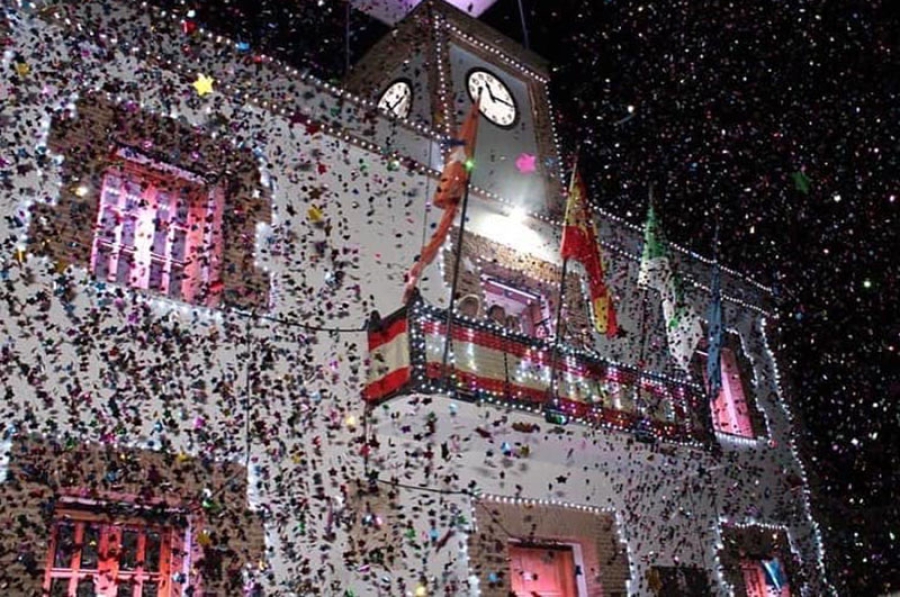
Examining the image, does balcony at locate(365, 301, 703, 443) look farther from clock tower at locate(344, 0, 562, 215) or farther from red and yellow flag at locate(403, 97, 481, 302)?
clock tower at locate(344, 0, 562, 215)

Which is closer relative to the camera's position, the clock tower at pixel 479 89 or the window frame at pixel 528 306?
the window frame at pixel 528 306

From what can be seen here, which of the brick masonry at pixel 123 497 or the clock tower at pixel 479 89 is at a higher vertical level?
the clock tower at pixel 479 89

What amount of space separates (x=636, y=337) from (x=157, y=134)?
7.92 meters

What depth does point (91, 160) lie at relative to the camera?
7.92 meters

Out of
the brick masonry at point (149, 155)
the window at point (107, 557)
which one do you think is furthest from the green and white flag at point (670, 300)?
the window at point (107, 557)

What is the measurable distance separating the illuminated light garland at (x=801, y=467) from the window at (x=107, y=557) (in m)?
11.2

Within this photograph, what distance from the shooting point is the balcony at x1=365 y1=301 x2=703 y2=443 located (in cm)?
866

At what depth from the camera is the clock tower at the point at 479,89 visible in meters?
12.4

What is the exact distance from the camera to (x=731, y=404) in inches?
559

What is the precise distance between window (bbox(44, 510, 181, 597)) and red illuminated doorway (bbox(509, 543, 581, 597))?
4.18 meters

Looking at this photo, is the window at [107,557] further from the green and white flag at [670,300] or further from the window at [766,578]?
the window at [766,578]

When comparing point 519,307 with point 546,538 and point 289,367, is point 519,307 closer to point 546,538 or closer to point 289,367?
point 546,538

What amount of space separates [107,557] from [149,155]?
13.4 feet

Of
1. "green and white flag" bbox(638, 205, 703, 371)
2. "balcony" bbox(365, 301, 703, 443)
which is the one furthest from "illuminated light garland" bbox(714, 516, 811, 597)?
"green and white flag" bbox(638, 205, 703, 371)
